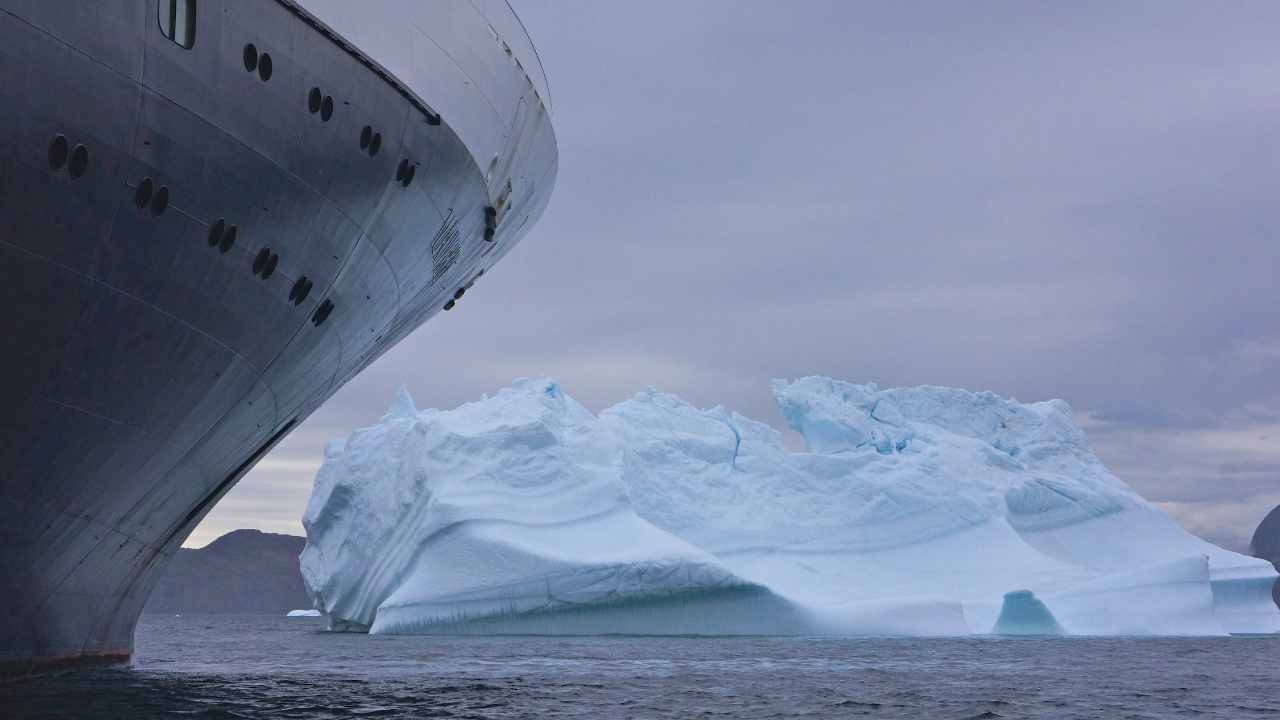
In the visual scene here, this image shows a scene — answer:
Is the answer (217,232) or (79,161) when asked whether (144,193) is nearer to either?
(79,161)

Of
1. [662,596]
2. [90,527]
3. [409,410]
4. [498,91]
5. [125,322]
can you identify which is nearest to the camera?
[125,322]

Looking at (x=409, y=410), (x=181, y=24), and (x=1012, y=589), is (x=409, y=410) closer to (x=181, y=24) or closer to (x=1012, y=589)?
(x=1012, y=589)

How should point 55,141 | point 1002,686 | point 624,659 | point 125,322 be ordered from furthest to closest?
point 624,659 < point 1002,686 < point 125,322 < point 55,141

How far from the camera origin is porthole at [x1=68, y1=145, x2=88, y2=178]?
28.3 ft

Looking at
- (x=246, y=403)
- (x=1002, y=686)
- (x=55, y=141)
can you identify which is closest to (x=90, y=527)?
(x=246, y=403)

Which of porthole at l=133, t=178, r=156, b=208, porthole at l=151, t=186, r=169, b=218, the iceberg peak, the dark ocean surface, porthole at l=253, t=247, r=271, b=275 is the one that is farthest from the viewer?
the iceberg peak

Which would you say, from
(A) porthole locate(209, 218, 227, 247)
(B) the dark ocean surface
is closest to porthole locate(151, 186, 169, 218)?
(A) porthole locate(209, 218, 227, 247)

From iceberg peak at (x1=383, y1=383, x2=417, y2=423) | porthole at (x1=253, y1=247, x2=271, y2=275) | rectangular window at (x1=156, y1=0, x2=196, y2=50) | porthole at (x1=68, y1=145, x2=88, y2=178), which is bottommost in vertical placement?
porthole at (x1=68, y1=145, x2=88, y2=178)

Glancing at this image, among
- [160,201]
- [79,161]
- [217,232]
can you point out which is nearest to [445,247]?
[217,232]

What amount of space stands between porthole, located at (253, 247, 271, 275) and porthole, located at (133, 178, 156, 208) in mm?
1451

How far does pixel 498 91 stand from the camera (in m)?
12.8

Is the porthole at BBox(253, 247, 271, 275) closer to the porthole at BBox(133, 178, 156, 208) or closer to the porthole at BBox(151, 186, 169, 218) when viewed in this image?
the porthole at BBox(151, 186, 169, 218)

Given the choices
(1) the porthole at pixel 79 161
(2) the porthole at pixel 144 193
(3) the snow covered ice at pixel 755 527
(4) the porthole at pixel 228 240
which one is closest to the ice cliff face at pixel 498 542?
(3) the snow covered ice at pixel 755 527

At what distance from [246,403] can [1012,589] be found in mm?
29593
